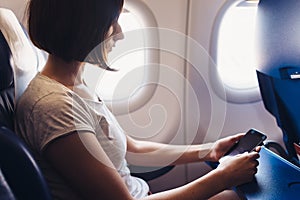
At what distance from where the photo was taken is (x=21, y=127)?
0.86 metres

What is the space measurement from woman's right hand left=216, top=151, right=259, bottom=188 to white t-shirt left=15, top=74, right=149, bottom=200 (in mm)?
285

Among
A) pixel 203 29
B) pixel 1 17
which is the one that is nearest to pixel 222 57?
pixel 203 29

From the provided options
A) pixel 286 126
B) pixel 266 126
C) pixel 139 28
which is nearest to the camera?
pixel 286 126

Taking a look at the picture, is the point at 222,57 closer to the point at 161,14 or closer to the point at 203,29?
the point at 203,29

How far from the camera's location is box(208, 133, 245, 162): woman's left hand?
116 cm

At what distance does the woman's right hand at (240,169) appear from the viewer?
91cm

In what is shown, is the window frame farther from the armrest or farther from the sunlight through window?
the armrest

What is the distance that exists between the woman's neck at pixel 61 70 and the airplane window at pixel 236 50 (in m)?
0.87

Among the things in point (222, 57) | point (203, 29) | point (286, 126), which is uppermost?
point (203, 29)

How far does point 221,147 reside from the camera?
3.86ft

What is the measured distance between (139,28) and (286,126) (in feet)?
2.33

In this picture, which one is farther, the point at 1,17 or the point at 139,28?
the point at 139,28

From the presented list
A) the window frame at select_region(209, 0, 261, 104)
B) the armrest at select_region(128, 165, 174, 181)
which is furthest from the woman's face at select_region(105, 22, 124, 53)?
the window frame at select_region(209, 0, 261, 104)

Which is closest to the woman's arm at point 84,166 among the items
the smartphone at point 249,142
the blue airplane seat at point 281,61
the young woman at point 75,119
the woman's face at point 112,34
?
the young woman at point 75,119
